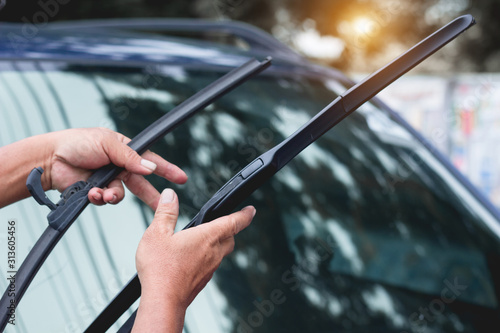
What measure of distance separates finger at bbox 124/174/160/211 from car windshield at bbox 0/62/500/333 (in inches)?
5.3

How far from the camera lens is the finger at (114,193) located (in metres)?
1.13

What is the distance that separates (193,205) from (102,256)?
328 mm

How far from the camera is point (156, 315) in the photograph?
883mm

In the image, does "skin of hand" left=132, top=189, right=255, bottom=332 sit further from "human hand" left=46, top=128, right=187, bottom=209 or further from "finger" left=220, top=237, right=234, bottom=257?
"human hand" left=46, top=128, right=187, bottom=209

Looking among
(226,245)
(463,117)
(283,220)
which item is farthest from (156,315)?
(463,117)

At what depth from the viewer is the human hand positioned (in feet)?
3.81

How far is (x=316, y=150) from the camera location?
191cm

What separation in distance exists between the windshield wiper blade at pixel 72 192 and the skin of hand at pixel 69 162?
34 mm

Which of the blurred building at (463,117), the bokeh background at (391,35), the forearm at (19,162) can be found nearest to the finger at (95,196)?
the forearm at (19,162)

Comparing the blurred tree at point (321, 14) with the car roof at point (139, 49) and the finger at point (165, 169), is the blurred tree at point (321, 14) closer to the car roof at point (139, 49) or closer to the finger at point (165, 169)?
the car roof at point (139, 49)

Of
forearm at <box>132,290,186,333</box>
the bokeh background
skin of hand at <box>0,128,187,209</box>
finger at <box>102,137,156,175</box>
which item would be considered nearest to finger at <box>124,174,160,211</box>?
skin of hand at <box>0,128,187,209</box>

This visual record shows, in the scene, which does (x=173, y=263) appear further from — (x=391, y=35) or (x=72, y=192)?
(x=391, y=35)

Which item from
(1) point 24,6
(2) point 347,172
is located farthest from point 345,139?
(1) point 24,6

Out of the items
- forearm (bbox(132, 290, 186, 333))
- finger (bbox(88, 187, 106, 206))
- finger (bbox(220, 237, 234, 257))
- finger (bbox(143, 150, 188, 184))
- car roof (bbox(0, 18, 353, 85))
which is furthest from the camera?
car roof (bbox(0, 18, 353, 85))
